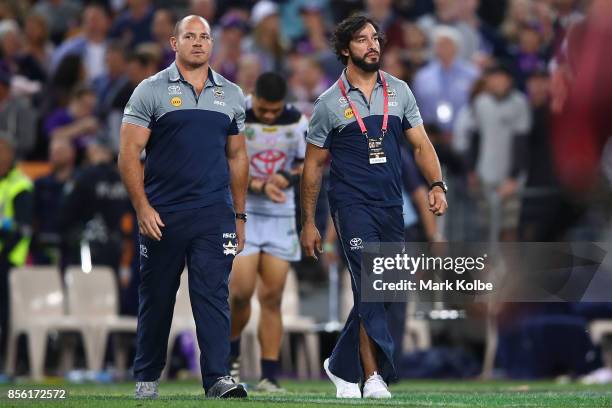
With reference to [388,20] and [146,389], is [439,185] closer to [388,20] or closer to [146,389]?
[146,389]

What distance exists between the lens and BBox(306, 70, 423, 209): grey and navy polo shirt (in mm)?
7887

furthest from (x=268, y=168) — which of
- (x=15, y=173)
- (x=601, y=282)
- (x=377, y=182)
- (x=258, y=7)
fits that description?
(x=258, y=7)

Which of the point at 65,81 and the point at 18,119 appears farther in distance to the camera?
the point at 65,81

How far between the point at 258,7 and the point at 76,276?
17.6ft

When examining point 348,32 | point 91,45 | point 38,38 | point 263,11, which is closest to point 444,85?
point 263,11

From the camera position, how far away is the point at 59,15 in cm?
2053

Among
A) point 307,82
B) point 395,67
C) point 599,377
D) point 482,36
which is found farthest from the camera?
point 482,36

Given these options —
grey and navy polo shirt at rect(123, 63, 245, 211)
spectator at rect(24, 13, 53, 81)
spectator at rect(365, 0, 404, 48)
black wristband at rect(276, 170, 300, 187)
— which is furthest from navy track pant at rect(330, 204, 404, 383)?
spectator at rect(24, 13, 53, 81)

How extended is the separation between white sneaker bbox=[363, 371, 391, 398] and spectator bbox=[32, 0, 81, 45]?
→ 13644 mm

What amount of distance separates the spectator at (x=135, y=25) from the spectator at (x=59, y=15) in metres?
1.15

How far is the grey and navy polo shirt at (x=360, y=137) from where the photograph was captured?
7.89 meters

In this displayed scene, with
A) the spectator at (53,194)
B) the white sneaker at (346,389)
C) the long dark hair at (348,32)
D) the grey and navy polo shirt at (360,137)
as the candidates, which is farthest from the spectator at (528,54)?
the white sneaker at (346,389)

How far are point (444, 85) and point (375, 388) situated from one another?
972 cm

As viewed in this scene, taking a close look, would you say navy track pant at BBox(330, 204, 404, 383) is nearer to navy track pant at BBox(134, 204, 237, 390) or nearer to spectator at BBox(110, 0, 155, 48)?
navy track pant at BBox(134, 204, 237, 390)
